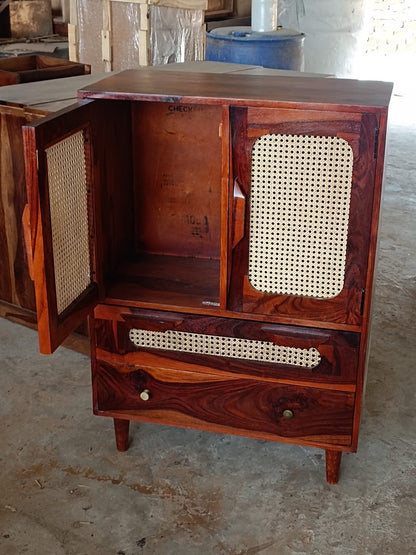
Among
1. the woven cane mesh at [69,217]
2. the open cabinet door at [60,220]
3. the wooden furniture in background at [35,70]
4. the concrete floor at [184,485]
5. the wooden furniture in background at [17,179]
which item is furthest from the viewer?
the wooden furniture in background at [35,70]

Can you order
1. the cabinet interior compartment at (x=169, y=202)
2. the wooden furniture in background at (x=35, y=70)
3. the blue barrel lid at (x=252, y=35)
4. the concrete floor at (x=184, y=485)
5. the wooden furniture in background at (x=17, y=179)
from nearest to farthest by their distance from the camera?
the concrete floor at (x=184, y=485) < the cabinet interior compartment at (x=169, y=202) < the wooden furniture in background at (x=17, y=179) < the wooden furniture in background at (x=35, y=70) < the blue barrel lid at (x=252, y=35)

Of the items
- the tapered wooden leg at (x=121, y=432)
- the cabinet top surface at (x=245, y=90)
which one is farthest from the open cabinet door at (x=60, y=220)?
the tapered wooden leg at (x=121, y=432)

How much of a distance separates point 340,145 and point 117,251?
2.54ft

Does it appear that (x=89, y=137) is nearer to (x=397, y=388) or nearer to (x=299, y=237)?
(x=299, y=237)

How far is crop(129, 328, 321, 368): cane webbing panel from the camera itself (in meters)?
1.96

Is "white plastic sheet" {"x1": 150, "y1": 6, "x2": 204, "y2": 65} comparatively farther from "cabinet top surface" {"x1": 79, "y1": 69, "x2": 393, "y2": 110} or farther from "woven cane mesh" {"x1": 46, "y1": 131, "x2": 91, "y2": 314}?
"woven cane mesh" {"x1": 46, "y1": 131, "x2": 91, "y2": 314}

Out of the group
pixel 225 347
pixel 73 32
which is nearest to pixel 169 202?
pixel 225 347

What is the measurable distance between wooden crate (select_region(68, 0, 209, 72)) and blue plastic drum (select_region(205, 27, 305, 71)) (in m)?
0.90

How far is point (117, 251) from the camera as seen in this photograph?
2215mm

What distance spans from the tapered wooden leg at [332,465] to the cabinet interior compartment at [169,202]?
21.7 inches

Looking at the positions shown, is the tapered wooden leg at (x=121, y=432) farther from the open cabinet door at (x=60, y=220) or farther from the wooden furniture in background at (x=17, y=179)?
the wooden furniture in background at (x=17, y=179)

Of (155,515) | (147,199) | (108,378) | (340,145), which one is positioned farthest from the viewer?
(147,199)

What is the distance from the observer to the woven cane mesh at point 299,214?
1.76 meters

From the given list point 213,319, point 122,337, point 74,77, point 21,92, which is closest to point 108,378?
point 122,337
